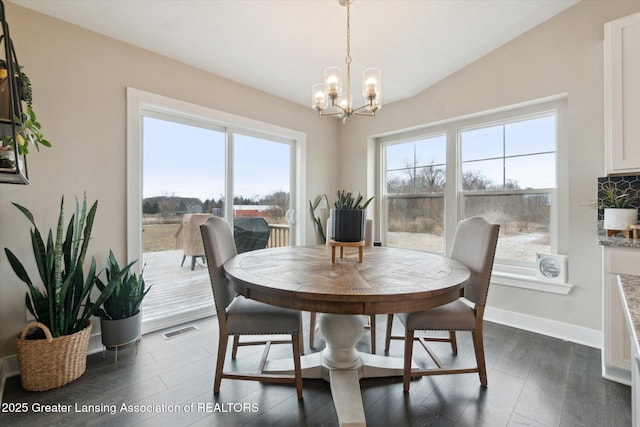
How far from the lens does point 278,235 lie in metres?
3.72

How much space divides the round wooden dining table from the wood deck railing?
1344 mm

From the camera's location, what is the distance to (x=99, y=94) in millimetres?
2279

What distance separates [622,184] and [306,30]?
9.17 feet

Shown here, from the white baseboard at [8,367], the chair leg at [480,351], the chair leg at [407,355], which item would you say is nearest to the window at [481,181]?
the chair leg at [480,351]

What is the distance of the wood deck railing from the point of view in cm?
366

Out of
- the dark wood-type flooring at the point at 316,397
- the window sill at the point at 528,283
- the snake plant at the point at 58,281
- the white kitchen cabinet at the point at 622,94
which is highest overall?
the white kitchen cabinet at the point at 622,94

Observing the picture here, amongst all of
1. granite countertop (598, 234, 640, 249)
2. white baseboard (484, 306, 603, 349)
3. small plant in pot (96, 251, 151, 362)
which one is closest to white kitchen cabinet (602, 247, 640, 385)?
granite countertop (598, 234, 640, 249)

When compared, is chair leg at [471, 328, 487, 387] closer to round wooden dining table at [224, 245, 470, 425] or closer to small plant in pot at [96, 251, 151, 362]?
round wooden dining table at [224, 245, 470, 425]

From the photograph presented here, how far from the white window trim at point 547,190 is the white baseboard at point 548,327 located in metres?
0.28

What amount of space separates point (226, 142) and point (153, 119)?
730 mm

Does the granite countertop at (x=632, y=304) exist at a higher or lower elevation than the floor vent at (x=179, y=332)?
higher

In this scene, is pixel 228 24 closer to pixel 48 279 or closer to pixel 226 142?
pixel 226 142

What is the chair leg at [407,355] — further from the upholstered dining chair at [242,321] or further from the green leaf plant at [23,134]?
the green leaf plant at [23,134]

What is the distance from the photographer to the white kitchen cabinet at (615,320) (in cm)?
183
